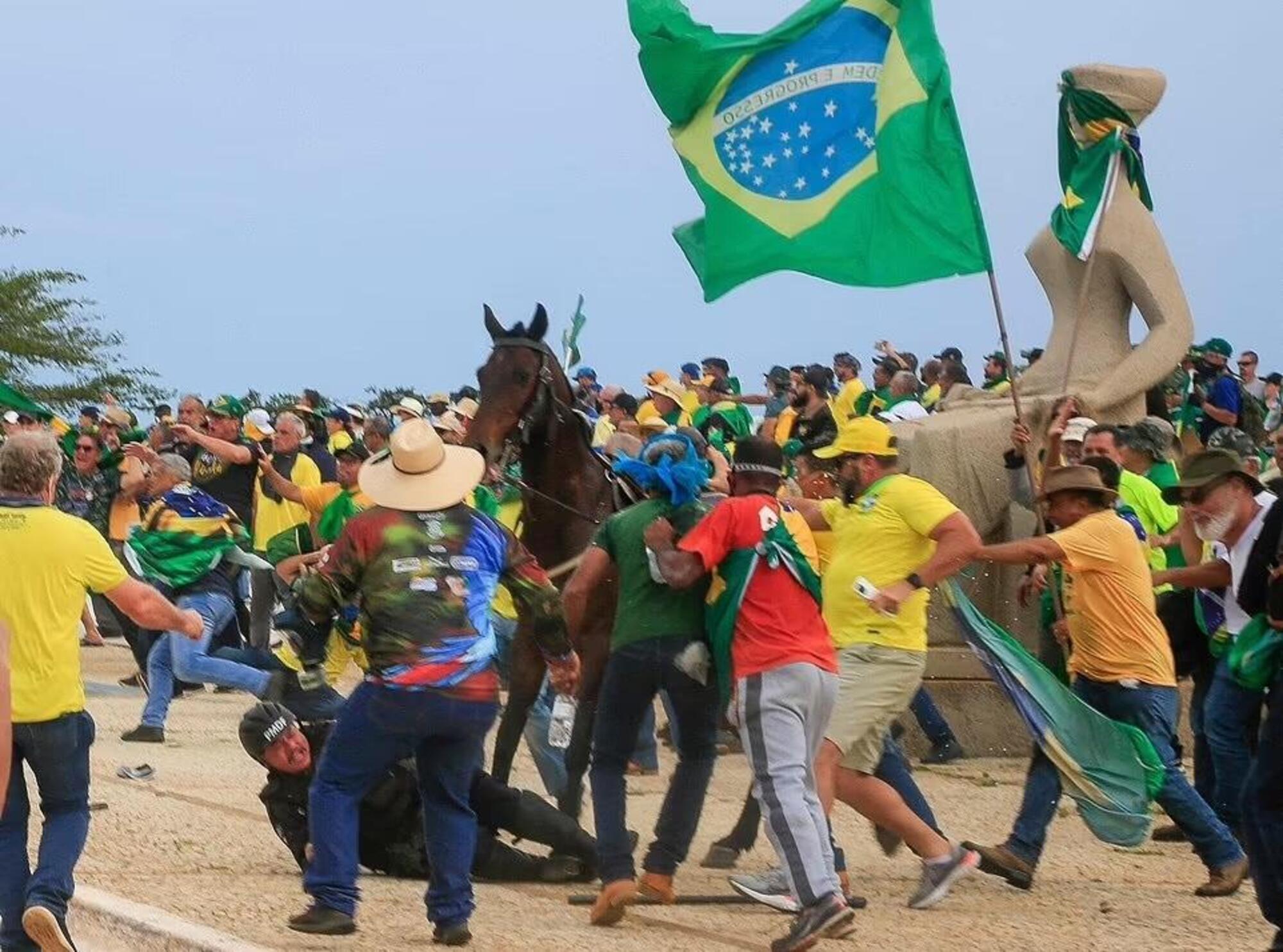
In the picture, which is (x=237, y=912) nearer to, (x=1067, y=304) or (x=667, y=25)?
(x=667, y=25)

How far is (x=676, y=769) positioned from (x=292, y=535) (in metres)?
6.18

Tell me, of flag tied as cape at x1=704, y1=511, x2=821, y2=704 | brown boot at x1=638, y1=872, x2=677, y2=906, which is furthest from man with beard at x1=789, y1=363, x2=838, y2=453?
flag tied as cape at x1=704, y1=511, x2=821, y2=704

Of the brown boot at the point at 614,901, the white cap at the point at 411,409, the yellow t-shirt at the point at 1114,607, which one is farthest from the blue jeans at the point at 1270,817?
the white cap at the point at 411,409

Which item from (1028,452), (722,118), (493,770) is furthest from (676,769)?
(722,118)

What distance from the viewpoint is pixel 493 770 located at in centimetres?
1123

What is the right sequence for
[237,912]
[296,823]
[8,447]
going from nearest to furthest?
[8,447]
[237,912]
[296,823]

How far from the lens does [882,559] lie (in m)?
9.12

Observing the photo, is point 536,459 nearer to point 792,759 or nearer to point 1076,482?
point 1076,482

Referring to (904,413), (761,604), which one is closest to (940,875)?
(761,604)

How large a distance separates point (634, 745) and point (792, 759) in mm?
1005

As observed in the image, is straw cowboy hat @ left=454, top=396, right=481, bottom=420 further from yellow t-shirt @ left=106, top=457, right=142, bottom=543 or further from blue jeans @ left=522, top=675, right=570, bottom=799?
yellow t-shirt @ left=106, top=457, right=142, bottom=543

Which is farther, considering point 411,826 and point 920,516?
point 411,826

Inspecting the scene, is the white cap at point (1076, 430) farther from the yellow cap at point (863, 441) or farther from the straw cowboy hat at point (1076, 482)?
the yellow cap at point (863, 441)

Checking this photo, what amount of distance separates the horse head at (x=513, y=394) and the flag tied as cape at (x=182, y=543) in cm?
378
